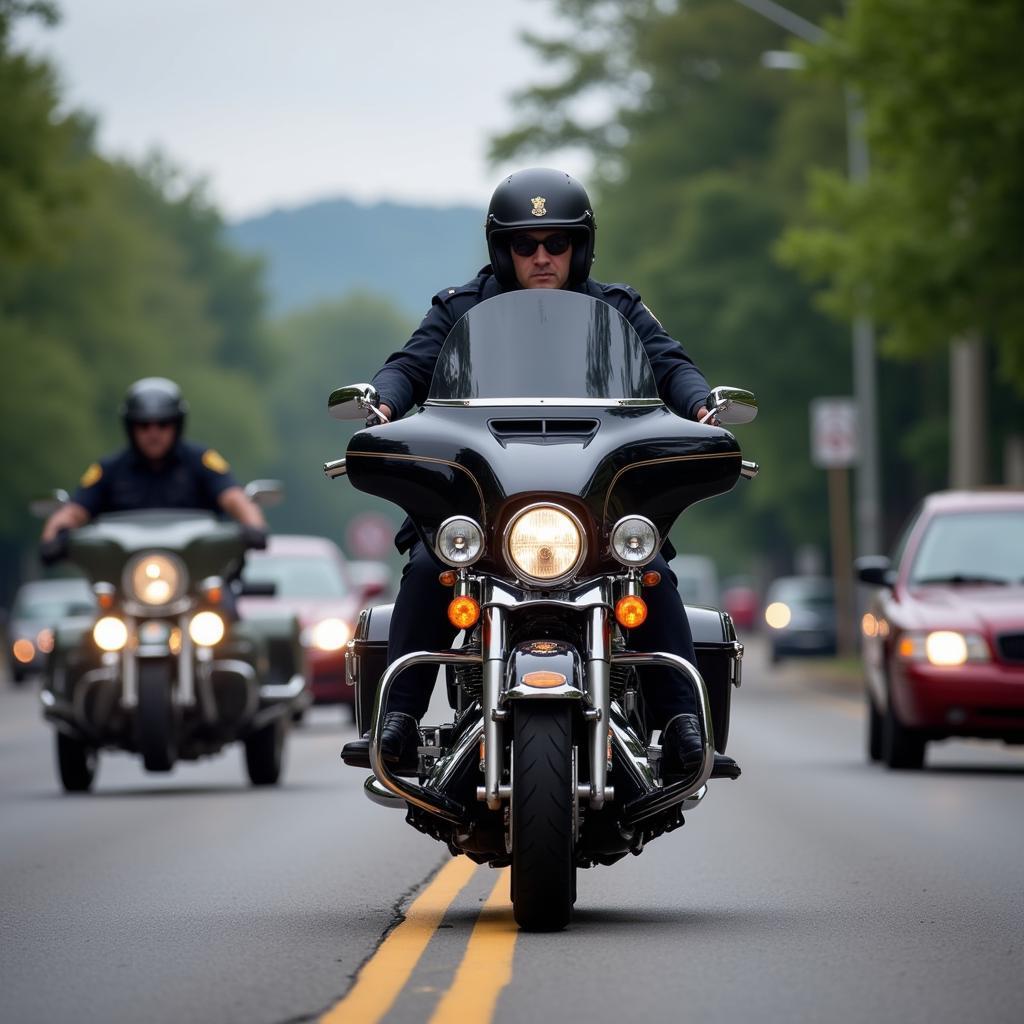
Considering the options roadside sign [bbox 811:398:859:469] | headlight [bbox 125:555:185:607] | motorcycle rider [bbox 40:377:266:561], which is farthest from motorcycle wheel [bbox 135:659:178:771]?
roadside sign [bbox 811:398:859:469]

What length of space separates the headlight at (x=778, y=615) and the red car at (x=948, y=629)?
25.4m

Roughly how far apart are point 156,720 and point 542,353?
6.45 m

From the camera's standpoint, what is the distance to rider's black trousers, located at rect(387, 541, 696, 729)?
8430mm

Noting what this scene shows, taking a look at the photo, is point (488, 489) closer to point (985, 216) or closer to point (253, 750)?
point (253, 750)

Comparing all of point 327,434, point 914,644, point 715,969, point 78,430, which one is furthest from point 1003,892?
point 327,434

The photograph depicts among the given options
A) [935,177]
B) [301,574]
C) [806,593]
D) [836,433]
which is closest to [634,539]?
[301,574]

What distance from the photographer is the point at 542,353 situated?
852cm

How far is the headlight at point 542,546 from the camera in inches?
315

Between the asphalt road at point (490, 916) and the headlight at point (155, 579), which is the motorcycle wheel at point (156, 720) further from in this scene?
the headlight at point (155, 579)

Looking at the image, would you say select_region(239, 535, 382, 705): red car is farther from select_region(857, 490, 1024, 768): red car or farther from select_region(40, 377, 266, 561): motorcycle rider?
select_region(40, 377, 266, 561): motorcycle rider


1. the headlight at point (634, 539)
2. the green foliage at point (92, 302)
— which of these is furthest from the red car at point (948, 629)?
the green foliage at point (92, 302)

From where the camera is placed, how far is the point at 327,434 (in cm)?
12138

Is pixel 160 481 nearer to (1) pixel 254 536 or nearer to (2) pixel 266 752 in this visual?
(1) pixel 254 536

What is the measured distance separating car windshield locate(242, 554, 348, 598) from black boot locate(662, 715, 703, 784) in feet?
50.3
